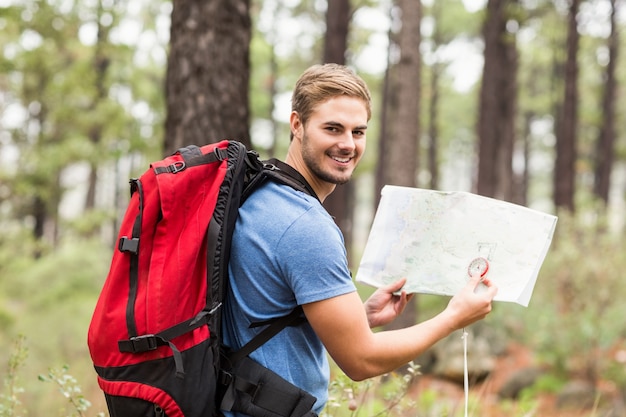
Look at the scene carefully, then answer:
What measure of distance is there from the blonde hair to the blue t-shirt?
324mm

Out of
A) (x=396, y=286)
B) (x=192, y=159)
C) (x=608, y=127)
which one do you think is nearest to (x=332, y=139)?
(x=192, y=159)

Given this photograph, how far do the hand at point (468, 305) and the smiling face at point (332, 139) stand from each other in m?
0.54

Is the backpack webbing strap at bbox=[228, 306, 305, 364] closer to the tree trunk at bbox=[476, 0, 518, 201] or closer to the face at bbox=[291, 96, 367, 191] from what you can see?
the face at bbox=[291, 96, 367, 191]

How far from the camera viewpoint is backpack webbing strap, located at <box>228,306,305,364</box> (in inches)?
77.1

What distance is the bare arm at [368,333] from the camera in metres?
1.84

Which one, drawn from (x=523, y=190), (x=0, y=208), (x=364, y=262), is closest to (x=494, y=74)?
(x=0, y=208)

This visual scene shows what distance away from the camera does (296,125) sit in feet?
7.32

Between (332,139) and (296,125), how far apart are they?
16 centimetres

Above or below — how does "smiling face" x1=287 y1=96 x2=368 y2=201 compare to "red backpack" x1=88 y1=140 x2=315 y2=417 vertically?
above

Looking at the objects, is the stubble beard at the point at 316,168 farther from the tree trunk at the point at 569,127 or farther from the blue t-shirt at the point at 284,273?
the tree trunk at the point at 569,127

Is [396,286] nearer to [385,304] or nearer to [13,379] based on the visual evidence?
[385,304]

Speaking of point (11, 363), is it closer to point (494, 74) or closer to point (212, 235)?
point (212, 235)

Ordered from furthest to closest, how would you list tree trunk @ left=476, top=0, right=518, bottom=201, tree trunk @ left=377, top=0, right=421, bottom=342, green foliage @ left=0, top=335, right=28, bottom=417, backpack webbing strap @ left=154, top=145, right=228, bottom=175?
tree trunk @ left=476, top=0, right=518, bottom=201 → tree trunk @ left=377, top=0, right=421, bottom=342 → green foliage @ left=0, top=335, right=28, bottom=417 → backpack webbing strap @ left=154, top=145, right=228, bottom=175

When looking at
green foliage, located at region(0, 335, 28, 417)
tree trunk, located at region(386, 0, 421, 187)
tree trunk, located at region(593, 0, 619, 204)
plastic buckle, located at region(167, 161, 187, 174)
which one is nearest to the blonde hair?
plastic buckle, located at region(167, 161, 187, 174)
